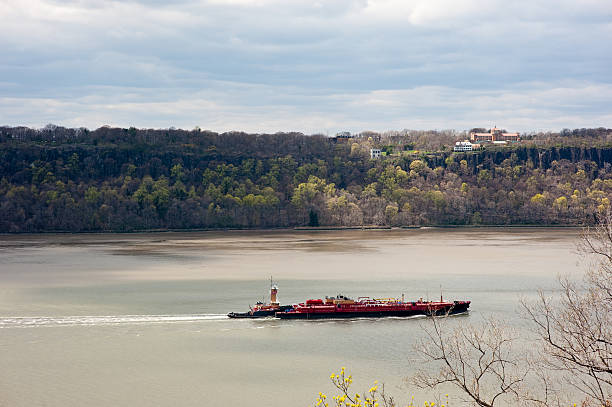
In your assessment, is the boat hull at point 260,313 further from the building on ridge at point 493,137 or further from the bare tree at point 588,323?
the building on ridge at point 493,137

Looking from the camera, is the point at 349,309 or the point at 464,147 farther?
the point at 464,147

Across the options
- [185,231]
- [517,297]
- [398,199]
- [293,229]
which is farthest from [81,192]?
[517,297]

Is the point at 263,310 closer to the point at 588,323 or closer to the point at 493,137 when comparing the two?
the point at 588,323

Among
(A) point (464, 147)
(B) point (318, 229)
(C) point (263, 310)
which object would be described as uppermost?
(A) point (464, 147)

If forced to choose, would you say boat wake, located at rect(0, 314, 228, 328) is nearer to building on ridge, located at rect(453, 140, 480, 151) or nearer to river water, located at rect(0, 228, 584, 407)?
river water, located at rect(0, 228, 584, 407)

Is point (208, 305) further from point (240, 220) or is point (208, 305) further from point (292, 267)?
point (240, 220)

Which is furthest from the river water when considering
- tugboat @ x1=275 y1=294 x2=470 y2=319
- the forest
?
the forest

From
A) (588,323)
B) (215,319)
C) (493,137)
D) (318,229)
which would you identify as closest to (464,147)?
(493,137)
